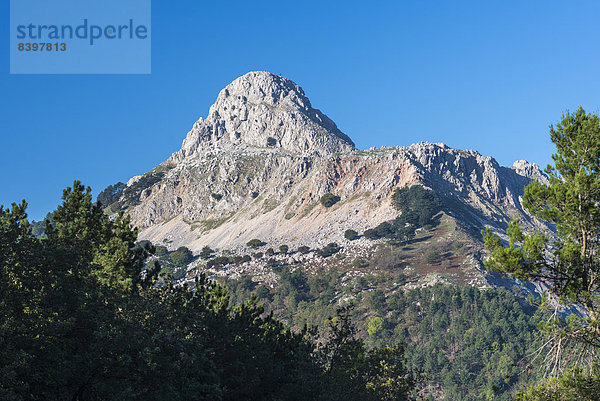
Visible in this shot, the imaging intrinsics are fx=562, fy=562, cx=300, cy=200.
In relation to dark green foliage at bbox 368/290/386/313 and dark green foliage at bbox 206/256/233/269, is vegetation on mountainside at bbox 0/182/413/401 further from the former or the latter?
dark green foliage at bbox 206/256/233/269

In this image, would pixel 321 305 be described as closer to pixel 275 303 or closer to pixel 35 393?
pixel 275 303

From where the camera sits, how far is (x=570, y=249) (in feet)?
70.6

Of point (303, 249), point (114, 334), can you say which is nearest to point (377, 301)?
point (303, 249)

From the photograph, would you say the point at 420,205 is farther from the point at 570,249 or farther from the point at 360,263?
the point at 570,249

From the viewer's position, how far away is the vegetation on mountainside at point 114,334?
20.3 metres

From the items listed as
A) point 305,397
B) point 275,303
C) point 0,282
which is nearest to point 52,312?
point 0,282

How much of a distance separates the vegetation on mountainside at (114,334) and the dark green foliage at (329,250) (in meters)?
147

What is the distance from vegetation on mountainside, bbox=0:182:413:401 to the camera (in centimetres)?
2034

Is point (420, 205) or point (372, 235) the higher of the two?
point (420, 205)

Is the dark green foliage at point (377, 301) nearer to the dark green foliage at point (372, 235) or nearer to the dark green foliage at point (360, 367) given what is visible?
the dark green foliage at point (372, 235)

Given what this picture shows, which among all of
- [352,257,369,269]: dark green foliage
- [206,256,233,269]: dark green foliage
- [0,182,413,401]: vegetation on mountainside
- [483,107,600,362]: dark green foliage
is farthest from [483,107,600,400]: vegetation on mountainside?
[206,256,233,269]: dark green foliage

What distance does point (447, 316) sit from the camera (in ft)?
479

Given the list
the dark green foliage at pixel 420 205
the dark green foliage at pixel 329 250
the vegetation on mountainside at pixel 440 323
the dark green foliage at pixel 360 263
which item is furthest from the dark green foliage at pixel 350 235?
the vegetation on mountainside at pixel 440 323

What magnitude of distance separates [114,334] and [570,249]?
1784 centimetres
